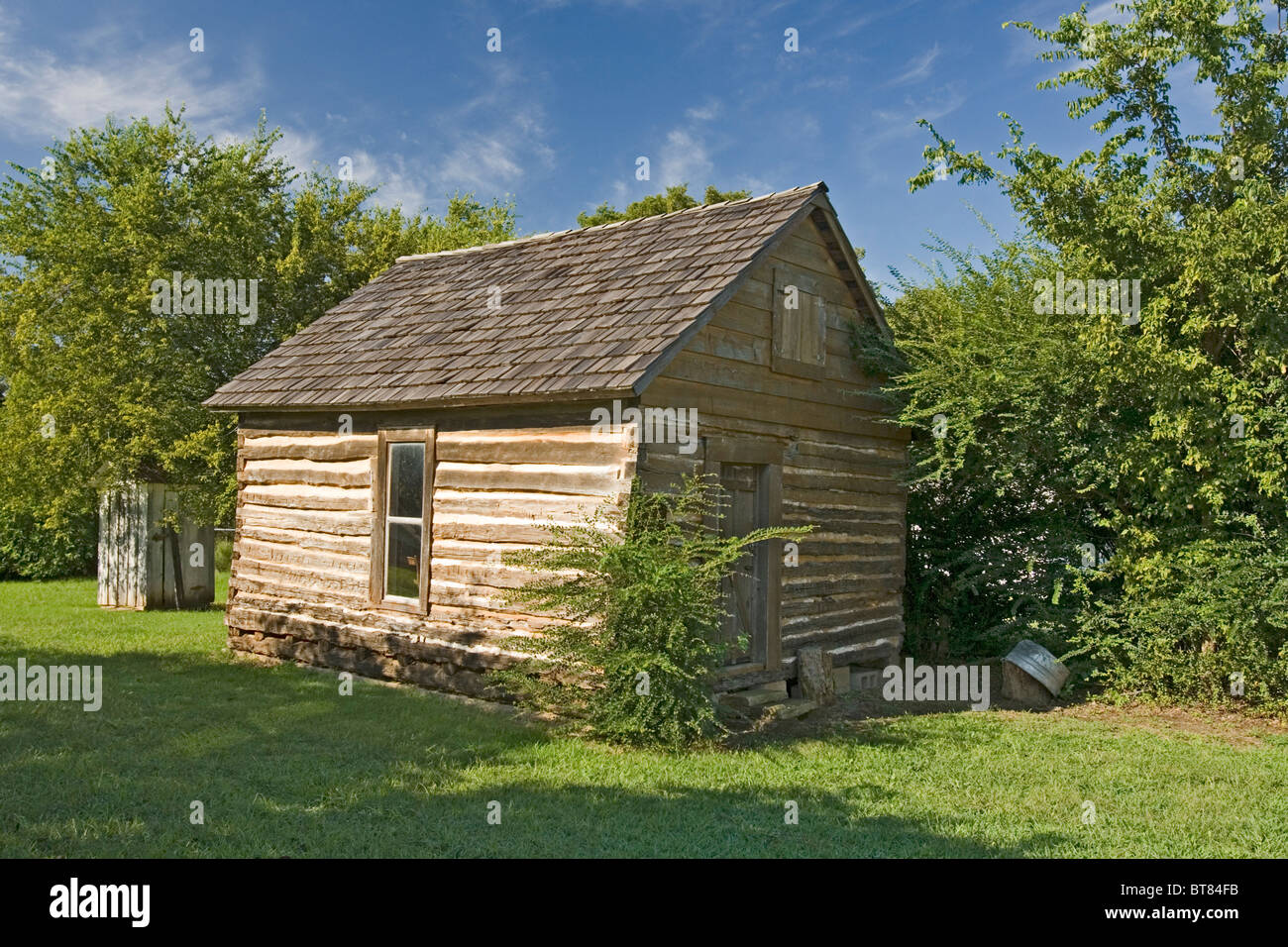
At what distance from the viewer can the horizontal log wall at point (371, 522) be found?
10.2m

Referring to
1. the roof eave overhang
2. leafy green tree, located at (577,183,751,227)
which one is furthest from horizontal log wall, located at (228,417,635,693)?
leafy green tree, located at (577,183,751,227)

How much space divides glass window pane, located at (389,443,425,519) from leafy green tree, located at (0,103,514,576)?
755cm

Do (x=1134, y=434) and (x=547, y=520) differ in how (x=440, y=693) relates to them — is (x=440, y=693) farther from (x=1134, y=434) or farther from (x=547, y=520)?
(x=1134, y=434)

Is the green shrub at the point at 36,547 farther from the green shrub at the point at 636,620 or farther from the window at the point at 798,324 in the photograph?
the window at the point at 798,324

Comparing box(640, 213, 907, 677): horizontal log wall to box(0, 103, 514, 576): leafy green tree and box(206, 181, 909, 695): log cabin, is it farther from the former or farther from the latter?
box(0, 103, 514, 576): leafy green tree

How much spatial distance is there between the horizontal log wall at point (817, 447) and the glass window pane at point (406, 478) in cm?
→ 335

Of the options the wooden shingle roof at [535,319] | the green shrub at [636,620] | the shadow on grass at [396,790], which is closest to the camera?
the shadow on grass at [396,790]

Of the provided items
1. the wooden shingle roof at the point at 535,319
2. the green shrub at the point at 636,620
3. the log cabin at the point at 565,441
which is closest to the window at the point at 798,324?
the log cabin at the point at 565,441

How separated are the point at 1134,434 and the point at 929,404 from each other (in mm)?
2356

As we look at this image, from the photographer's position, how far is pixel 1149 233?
428 inches

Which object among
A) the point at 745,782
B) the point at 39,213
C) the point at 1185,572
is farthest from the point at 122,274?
the point at 1185,572

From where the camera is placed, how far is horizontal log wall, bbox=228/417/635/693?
1024 centimetres

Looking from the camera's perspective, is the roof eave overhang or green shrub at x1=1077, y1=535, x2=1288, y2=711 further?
green shrub at x1=1077, y1=535, x2=1288, y2=711

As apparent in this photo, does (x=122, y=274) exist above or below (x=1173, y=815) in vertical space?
above
